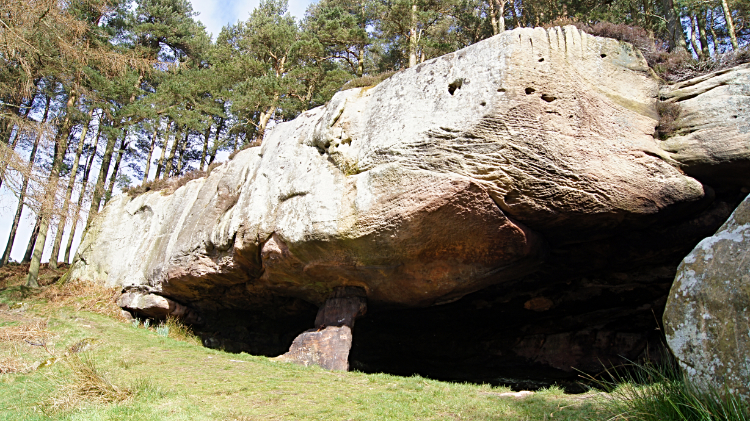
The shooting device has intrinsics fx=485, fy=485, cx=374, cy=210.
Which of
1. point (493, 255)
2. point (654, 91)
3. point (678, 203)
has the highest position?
point (654, 91)

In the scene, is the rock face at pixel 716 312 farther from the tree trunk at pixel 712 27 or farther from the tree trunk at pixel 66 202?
the tree trunk at pixel 712 27

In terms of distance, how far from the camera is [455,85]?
8422mm

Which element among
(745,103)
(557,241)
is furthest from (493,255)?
(745,103)

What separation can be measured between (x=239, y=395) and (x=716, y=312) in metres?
5.35

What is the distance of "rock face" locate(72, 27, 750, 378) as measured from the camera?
25.3 feet

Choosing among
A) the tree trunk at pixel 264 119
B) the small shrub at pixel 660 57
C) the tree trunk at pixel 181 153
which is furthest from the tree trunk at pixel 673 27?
the tree trunk at pixel 181 153

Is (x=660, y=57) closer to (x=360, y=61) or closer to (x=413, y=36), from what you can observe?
(x=413, y=36)

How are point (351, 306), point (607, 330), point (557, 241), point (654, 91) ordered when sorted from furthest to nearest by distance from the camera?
point (607, 330)
point (351, 306)
point (557, 241)
point (654, 91)

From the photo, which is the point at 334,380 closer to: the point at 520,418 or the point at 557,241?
the point at 520,418

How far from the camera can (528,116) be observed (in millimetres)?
7676

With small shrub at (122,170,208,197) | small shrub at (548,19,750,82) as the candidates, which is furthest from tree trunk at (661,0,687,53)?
small shrub at (122,170,208,197)

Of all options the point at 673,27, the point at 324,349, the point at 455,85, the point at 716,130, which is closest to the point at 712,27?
the point at 673,27

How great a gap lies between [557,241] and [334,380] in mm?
4880

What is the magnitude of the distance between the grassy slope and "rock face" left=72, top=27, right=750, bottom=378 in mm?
2324
